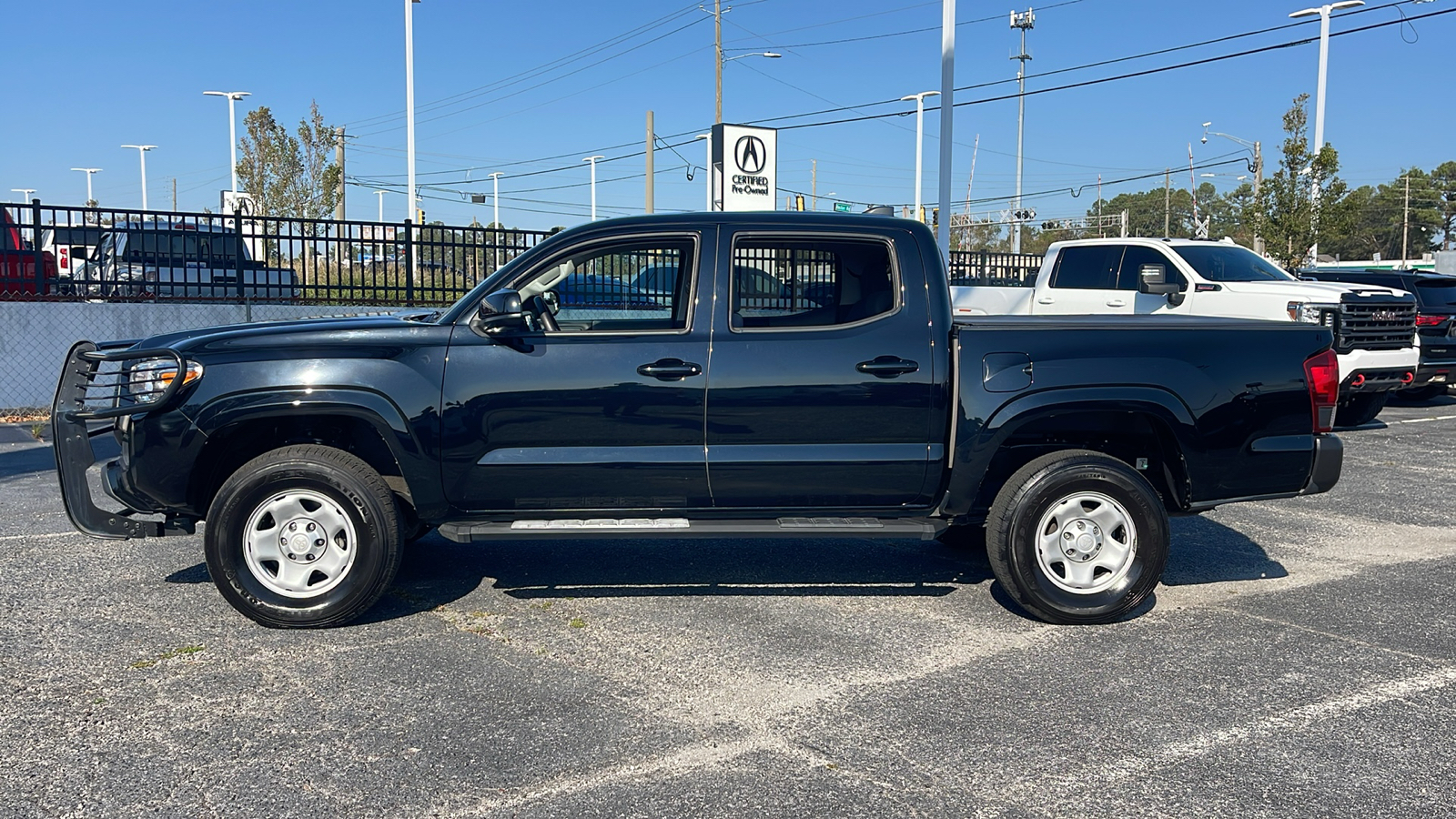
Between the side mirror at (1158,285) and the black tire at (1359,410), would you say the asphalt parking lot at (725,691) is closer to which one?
the side mirror at (1158,285)

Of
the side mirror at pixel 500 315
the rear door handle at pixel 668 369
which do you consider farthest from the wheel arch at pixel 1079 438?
the side mirror at pixel 500 315

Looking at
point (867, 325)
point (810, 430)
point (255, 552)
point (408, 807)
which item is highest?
point (867, 325)

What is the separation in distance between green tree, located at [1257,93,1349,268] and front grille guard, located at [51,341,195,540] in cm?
2496

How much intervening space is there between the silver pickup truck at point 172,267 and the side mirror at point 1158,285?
10675mm

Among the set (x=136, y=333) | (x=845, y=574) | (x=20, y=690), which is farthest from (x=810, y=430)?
(x=136, y=333)

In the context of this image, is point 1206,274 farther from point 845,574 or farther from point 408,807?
point 408,807

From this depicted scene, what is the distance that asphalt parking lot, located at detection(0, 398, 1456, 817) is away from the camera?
3586 millimetres

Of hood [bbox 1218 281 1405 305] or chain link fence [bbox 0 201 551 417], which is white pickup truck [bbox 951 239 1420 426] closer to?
hood [bbox 1218 281 1405 305]

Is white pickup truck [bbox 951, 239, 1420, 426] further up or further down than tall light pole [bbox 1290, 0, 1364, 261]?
further down

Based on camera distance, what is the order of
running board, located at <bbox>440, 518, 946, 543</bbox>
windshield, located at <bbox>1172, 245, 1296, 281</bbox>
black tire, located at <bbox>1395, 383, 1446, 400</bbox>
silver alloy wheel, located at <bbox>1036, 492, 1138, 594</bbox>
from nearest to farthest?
running board, located at <bbox>440, 518, 946, 543</bbox>, silver alloy wheel, located at <bbox>1036, 492, 1138, 594</bbox>, windshield, located at <bbox>1172, 245, 1296, 281</bbox>, black tire, located at <bbox>1395, 383, 1446, 400</bbox>

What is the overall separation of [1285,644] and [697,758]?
290 centimetres

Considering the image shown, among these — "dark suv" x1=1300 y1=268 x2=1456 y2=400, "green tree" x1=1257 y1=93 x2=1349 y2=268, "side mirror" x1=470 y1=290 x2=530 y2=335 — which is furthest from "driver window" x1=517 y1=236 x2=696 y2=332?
"green tree" x1=1257 y1=93 x2=1349 y2=268

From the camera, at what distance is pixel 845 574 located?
628 cm

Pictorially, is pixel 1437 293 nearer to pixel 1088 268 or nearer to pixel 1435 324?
pixel 1435 324
